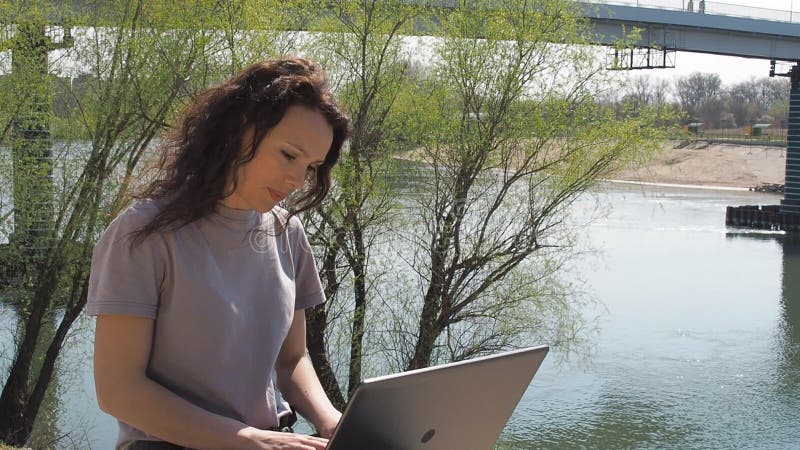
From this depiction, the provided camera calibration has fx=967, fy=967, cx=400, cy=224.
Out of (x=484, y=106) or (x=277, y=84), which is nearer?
(x=277, y=84)

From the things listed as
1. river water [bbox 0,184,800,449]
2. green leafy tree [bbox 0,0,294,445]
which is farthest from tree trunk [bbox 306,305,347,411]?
green leafy tree [bbox 0,0,294,445]

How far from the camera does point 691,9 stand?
923 inches

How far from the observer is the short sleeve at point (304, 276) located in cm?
163

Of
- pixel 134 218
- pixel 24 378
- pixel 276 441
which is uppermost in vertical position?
pixel 134 218

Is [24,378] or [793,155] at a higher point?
[793,155]

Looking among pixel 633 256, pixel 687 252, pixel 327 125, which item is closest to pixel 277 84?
pixel 327 125

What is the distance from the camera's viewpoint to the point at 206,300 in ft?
4.59

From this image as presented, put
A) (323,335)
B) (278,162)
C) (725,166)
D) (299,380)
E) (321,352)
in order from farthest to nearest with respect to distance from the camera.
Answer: (725,166)
(323,335)
(321,352)
(299,380)
(278,162)

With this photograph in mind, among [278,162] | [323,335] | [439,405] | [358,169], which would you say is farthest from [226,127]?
[323,335]

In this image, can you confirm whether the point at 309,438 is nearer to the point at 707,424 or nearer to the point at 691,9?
the point at 707,424

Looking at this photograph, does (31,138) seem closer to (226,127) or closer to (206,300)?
(226,127)

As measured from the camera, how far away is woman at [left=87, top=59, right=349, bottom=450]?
136 centimetres

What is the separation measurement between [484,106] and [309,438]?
387 inches

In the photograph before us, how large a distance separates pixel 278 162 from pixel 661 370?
12.9 meters
